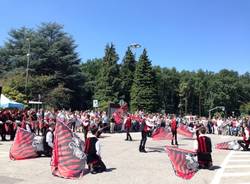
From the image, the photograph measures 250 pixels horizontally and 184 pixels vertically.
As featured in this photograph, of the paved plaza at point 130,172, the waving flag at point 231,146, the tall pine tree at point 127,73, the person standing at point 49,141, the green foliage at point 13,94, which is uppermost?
the tall pine tree at point 127,73

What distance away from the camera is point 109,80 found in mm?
81312

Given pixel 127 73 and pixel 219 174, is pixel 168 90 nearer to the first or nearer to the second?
pixel 127 73

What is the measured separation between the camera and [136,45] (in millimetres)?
36000

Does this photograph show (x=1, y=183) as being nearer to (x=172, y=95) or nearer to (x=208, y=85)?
(x=172, y=95)

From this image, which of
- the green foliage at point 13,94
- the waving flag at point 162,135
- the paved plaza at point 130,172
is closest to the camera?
the paved plaza at point 130,172

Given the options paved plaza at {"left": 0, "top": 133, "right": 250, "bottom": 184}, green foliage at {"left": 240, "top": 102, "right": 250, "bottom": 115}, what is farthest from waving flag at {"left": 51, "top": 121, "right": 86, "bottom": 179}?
green foliage at {"left": 240, "top": 102, "right": 250, "bottom": 115}

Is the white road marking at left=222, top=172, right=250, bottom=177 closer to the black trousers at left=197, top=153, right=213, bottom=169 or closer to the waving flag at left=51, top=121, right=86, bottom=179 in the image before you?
the black trousers at left=197, top=153, right=213, bottom=169

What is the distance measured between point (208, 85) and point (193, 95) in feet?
25.8

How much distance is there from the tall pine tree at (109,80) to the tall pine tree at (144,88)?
4154mm

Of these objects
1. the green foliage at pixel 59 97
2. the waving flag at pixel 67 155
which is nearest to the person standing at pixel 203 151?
the waving flag at pixel 67 155

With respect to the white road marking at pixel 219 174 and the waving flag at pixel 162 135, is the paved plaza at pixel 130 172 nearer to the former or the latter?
the white road marking at pixel 219 174

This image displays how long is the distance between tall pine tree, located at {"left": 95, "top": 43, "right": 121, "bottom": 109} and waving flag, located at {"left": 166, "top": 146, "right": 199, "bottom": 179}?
65.6 meters

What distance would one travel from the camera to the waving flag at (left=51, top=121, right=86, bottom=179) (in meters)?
12.4

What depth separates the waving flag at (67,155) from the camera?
12.4 m
